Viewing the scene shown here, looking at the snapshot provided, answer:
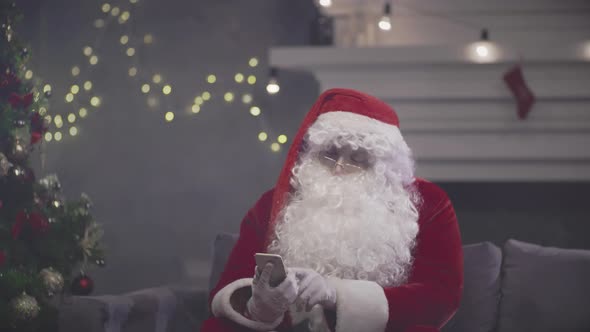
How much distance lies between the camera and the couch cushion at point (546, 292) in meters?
2.25

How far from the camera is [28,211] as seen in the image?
2.62m

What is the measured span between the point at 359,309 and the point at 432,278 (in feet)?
0.83

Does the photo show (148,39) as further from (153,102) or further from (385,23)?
(385,23)

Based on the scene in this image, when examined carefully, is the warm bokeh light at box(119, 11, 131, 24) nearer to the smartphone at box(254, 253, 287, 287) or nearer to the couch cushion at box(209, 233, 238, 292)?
Result: the couch cushion at box(209, 233, 238, 292)

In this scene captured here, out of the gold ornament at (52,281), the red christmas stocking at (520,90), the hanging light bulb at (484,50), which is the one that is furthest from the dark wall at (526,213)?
the gold ornament at (52,281)

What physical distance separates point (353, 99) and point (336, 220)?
15.9 inches

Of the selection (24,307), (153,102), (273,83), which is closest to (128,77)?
(153,102)

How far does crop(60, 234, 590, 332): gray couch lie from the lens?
2219mm

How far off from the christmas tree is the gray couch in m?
0.33

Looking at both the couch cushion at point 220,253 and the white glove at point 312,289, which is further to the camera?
the couch cushion at point 220,253

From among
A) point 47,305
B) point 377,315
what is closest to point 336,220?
point 377,315

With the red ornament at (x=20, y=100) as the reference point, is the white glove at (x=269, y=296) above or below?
below

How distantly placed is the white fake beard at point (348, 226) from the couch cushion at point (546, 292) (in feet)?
1.55

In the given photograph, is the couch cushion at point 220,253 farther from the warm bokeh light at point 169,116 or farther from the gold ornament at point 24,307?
the warm bokeh light at point 169,116
